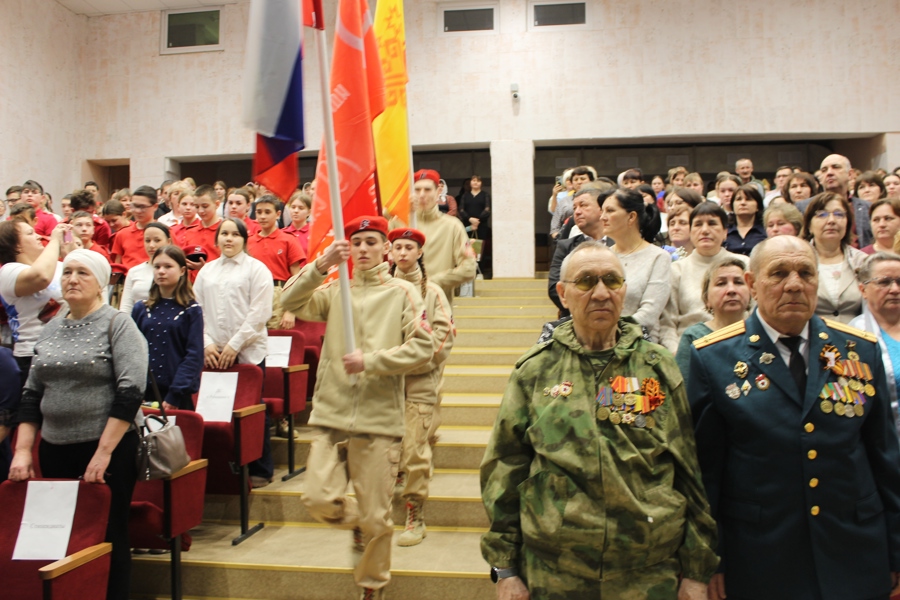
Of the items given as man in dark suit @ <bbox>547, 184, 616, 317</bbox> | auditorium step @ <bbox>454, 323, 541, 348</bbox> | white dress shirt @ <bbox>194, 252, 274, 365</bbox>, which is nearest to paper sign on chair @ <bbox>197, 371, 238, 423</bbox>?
white dress shirt @ <bbox>194, 252, 274, 365</bbox>

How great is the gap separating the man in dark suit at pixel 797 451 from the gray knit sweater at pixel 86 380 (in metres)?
2.25

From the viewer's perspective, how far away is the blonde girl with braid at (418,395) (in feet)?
12.8

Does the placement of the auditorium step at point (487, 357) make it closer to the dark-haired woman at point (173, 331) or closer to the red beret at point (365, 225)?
the dark-haired woman at point (173, 331)

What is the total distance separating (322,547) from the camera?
393cm

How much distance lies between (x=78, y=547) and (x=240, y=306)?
2043 mm

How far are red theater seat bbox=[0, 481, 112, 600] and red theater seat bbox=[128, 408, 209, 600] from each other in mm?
468

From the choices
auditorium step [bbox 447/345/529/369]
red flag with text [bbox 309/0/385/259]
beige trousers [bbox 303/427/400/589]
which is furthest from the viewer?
auditorium step [bbox 447/345/529/369]

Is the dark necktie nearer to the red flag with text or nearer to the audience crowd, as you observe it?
the audience crowd


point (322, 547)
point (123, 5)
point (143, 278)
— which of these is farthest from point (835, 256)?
point (123, 5)

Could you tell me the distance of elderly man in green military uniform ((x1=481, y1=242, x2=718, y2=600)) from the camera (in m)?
1.88

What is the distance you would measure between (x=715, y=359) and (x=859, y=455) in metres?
0.43

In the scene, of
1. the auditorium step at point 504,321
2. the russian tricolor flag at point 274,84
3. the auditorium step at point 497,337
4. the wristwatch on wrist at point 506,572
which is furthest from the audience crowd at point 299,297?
the auditorium step at point 504,321

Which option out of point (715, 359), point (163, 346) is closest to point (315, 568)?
point (163, 346)

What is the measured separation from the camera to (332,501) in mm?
3113
